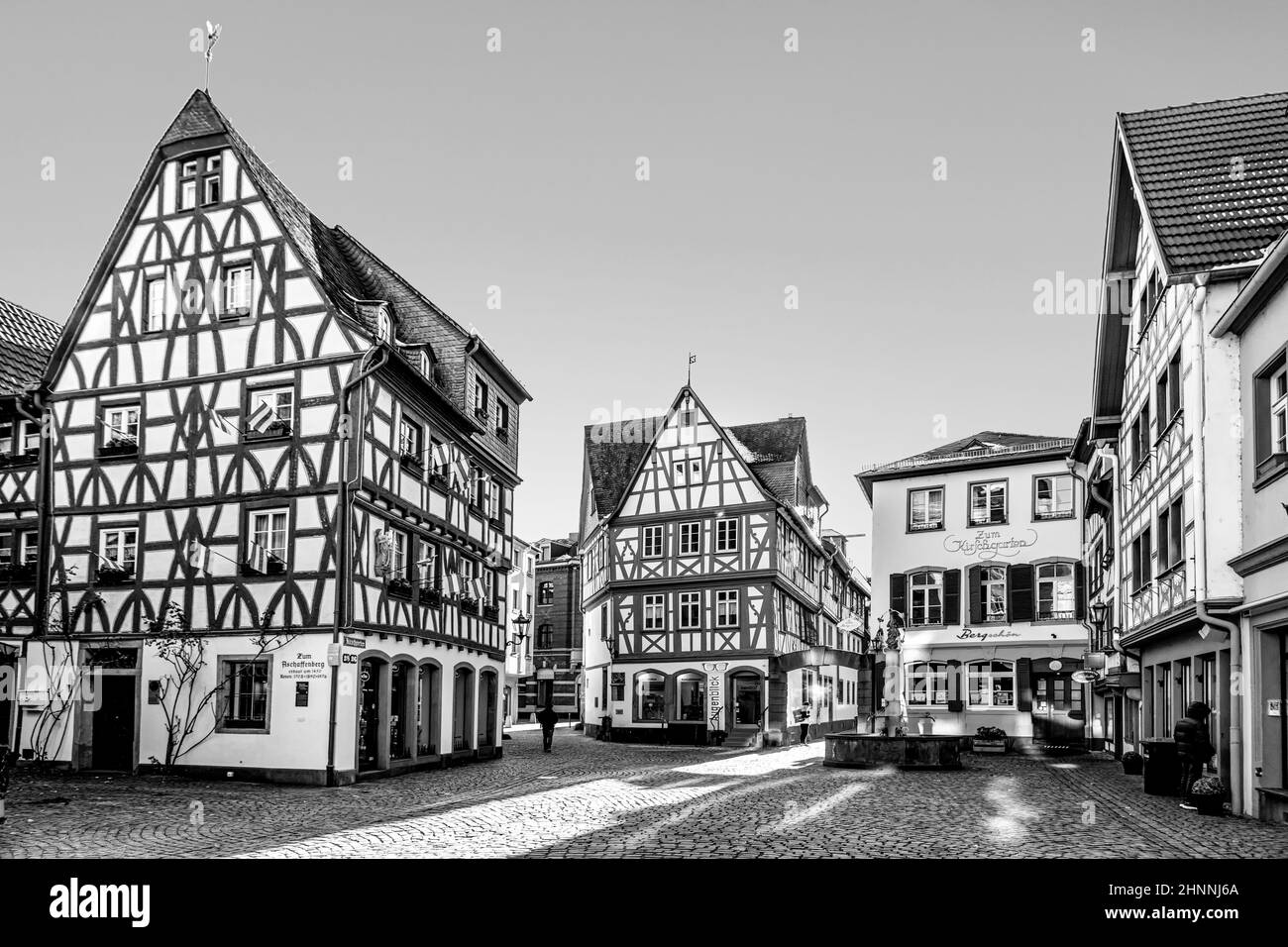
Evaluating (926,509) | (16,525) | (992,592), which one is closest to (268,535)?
(16,525)

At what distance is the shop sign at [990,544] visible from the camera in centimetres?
3934

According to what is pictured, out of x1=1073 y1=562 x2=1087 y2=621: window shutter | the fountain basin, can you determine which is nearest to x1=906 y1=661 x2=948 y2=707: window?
x1=1073 y1=562 x2=1087 y2=621: window shutter

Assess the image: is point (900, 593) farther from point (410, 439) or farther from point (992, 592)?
point (410, 439)

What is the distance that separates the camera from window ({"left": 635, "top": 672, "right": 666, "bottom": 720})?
4294 cm

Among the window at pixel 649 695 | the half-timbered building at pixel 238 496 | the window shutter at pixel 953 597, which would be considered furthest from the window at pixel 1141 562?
the window at pixel 649 695

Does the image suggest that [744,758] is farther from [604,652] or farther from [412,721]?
[604,652]

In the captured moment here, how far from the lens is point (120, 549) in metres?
25.4

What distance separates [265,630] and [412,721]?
14.1 feet

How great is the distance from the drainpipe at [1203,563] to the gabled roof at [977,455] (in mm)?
22041

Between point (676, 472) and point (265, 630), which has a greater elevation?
point (676, 472)

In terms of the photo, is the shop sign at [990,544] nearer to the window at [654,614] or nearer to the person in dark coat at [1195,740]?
the window at [654,614]

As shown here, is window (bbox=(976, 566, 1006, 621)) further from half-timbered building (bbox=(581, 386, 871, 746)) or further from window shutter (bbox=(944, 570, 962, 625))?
half-timbered building (bbox=(581, 386, 871, 746))

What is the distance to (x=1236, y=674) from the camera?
16.8 m

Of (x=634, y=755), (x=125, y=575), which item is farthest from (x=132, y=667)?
(x=634, y=755)
